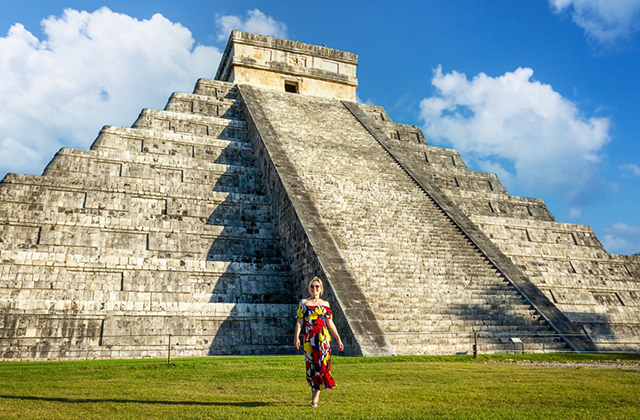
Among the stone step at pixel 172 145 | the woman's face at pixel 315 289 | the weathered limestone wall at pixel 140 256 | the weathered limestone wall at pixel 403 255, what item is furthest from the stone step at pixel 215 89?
the woman's face at pixel 315 289

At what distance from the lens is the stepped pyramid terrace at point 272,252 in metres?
11.1

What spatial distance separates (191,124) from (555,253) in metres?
13.4

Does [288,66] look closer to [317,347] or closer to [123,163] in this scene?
[123,163]

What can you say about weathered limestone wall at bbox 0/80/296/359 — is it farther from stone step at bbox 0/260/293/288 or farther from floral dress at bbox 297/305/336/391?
floral dress at bbox 297/305/336/391

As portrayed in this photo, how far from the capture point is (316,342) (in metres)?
5.29

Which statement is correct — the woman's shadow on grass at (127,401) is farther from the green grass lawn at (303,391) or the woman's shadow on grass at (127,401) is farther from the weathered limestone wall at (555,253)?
the weathered limestone wall at (555,253)

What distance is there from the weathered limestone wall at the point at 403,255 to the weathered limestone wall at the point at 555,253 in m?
2.75

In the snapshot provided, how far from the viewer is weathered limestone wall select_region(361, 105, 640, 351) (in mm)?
15695

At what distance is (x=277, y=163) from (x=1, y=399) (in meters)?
11.5

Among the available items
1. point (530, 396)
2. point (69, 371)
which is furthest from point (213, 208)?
point (530, 396)

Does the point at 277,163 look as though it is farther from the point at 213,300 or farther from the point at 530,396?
the point at 530,396

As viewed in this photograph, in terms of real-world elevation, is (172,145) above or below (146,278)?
above

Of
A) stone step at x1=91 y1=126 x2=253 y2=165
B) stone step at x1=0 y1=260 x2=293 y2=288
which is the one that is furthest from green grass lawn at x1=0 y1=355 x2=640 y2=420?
stone step at x1=91 y1=126 x2=253 y2=165

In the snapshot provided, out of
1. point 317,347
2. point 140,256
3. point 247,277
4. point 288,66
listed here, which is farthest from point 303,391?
point 288,66
